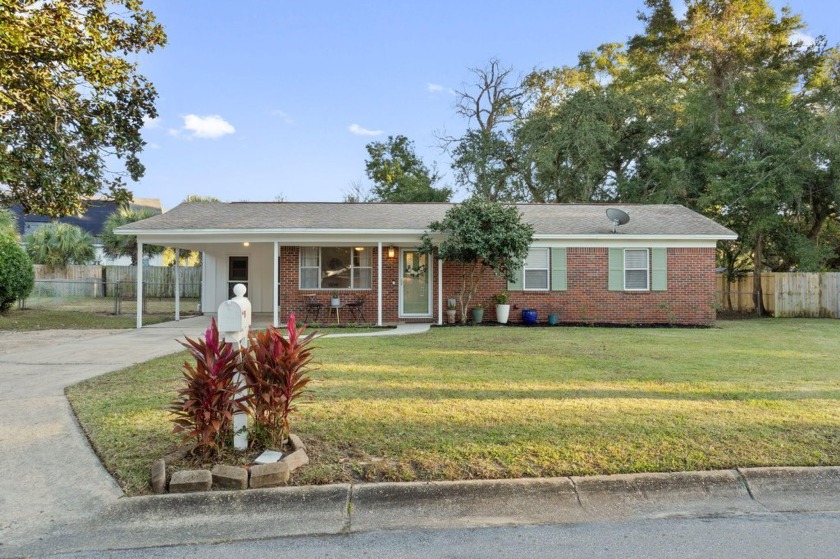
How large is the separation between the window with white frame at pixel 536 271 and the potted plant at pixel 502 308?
2.70 ft

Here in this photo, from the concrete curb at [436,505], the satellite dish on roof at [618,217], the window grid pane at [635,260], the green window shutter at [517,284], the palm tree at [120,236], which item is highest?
the palm tree at [120,236]

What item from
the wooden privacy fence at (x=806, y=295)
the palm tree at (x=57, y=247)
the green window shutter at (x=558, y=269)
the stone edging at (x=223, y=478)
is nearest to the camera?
the stone edging at (x=223, y=478)

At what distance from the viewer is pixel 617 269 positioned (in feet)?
47.4

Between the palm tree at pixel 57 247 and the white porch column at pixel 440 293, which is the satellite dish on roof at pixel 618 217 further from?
the palm tree at pixel 57 247

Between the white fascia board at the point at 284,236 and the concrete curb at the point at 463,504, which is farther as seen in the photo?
the white fascia board at the point at 284,236

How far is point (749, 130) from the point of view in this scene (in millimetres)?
18047

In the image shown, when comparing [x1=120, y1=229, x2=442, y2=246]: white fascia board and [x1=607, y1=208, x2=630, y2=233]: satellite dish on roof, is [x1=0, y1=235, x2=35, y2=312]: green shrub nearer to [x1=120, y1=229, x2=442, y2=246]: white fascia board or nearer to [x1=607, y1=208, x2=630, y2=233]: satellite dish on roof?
[x1=120, y1=229, x2=442, y2=246]: white fascia board

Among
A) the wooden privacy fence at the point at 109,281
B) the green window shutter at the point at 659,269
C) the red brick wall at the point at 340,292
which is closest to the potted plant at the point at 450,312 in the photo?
the red brick wall at the point at 340,292

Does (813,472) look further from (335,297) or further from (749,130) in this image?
(749,130)

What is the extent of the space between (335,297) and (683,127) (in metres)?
16.4

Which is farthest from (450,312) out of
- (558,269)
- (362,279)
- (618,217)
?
(618,217)

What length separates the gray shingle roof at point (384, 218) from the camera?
1366 centimetres

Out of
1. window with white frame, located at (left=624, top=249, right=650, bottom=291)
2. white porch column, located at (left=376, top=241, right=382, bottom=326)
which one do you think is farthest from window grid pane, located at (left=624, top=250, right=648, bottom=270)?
white porch column, located at (left=376, top=241, right=382, bottom=326)

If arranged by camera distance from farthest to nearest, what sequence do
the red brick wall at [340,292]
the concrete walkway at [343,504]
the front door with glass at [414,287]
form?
1. the front door with glass at [414,287]
2. the red brick wall at [340,292]
3. the concrete walkway at [343,504]
